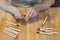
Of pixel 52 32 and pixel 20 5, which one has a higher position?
pixel 20 5

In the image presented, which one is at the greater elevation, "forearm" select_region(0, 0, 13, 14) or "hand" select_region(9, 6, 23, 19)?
"forearm" select_region(0, 0, 13, 14)

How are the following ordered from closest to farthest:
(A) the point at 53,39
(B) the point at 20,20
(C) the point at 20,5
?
1. (A) the point at 53,39
2. (B) the point at 20,20
3. (C) the point at 20,5

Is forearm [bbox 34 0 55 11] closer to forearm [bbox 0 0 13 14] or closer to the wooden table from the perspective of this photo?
the wooden table

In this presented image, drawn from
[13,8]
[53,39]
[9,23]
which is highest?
[13,8]

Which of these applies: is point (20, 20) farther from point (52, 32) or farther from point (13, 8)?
point (52, 32)

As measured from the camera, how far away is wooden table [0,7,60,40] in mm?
950

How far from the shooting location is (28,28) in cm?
100

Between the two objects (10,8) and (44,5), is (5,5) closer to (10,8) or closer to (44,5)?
(10,8)

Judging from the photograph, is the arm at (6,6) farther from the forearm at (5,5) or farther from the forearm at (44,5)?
the forearm at (44,5)

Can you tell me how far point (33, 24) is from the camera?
1.04 meters

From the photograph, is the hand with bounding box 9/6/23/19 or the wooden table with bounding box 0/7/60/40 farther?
the hand with bounding box 9/6/23/19

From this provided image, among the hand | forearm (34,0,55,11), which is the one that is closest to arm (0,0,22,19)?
the hand

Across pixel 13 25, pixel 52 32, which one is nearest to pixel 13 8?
pixel 13 25

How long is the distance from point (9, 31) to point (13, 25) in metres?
0.06
